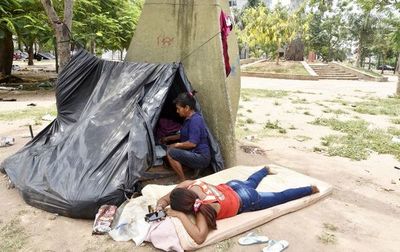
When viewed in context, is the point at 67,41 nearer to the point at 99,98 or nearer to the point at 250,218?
the point at 99,98

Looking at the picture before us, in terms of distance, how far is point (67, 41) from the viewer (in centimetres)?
556

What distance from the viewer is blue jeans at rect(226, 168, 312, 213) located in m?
3.57

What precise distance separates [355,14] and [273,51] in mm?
12159

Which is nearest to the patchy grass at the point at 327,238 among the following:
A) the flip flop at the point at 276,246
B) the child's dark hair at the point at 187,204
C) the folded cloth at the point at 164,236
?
the flip flop at the point at 276,246

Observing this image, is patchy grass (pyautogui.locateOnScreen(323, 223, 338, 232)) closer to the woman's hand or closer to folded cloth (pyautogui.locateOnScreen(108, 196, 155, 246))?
the woman's hand

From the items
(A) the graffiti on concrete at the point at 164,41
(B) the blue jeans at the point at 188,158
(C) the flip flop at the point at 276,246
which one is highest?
(A) the graffiti on concrete at the point at 164,41

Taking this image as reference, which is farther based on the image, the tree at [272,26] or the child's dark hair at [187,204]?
the tree at [272,26]

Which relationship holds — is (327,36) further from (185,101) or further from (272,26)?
(185,101)

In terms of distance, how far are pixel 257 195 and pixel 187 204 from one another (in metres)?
0.91

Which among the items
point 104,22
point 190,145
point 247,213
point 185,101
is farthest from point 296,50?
point 247,213

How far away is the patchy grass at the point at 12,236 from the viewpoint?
306 cm

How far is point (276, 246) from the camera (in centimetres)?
317

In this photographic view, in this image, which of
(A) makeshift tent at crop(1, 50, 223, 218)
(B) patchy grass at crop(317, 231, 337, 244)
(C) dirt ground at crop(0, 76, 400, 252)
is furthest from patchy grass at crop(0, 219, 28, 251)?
(B) patchy grass at crop(317, 231, 337, 244)

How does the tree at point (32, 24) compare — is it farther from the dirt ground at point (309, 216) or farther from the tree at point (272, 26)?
the tree at point (272, 26)
